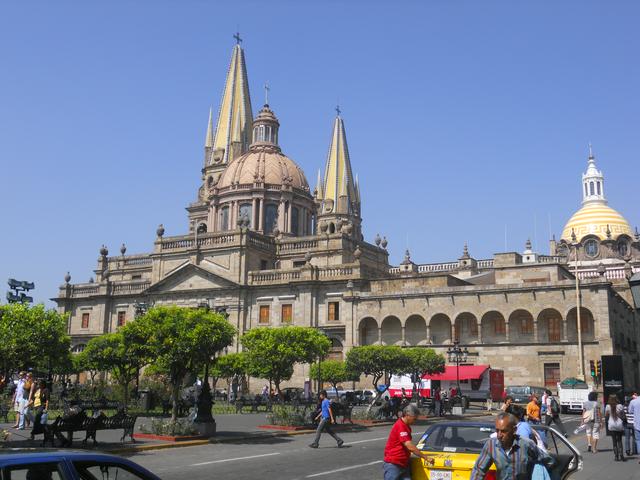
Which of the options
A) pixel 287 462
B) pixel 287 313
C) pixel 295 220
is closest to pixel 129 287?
pixel 295 220

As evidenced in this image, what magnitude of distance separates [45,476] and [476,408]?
36513 mm

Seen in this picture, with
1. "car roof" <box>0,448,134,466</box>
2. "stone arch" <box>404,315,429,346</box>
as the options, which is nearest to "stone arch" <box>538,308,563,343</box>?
"stone arch" <box>404,315,429,346</box>

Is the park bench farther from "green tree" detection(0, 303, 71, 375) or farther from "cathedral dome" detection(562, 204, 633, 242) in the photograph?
"cathedral dome" detection(562, 204, 633, 242)

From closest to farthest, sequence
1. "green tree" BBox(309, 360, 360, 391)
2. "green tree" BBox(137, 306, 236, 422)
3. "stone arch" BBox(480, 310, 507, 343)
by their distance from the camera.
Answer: "green tree" BBox(137, 306, 236, 422) < "green tree" BBox(309, 360, 360, 391) < "stone arch" BBox(480, 310, 507, 343)

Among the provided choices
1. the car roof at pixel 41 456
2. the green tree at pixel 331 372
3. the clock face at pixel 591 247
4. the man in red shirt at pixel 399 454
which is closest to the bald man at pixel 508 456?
the man in red shirt at pixel 399 454

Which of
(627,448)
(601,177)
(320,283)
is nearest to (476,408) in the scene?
(320,283)

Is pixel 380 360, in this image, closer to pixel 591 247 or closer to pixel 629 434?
pixel 629 434

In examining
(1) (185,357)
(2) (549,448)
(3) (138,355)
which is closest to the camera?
(2) (549,448)

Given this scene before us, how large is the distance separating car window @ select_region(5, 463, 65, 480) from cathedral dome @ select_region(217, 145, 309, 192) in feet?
192

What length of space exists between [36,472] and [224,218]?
60.5 m

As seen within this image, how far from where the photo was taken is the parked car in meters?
4.66

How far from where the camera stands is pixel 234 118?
74562 mm

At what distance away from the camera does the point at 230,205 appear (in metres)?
64.0

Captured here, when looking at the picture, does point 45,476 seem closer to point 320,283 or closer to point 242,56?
point 320,283
